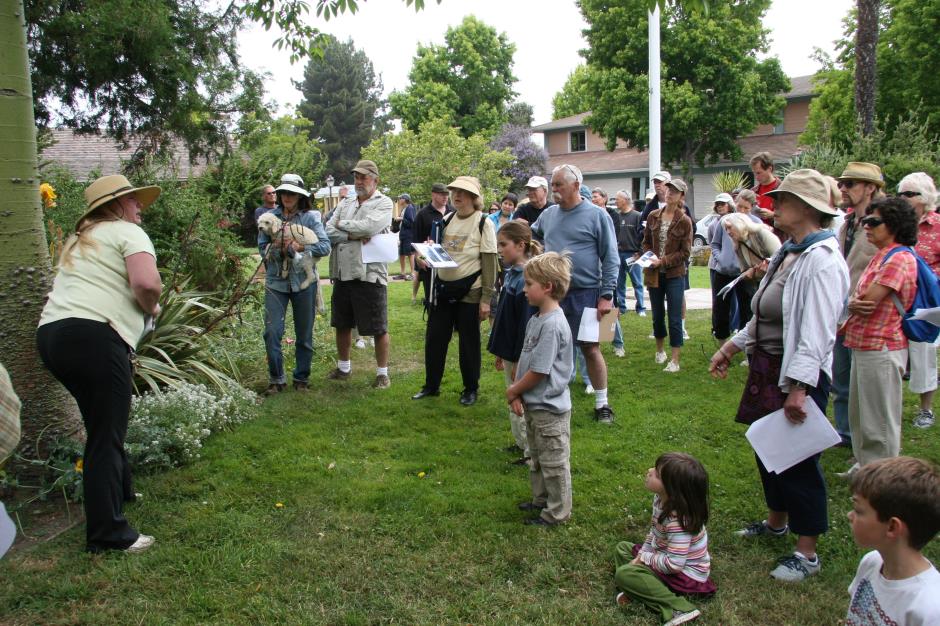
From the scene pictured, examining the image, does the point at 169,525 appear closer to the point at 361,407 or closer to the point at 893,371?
the point at 361,407

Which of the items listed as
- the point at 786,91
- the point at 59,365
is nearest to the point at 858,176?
the point at 59,365

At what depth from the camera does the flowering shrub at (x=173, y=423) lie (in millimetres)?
4734

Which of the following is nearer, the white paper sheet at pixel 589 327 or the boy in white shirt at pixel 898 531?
the boy in white shirt at pixel 898 531

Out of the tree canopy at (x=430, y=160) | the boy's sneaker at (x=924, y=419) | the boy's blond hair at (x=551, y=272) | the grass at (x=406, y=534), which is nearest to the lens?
the grass at (x=406, y=534)

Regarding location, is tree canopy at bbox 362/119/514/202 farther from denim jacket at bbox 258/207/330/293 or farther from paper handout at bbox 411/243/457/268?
paper handout at bbox 411/243/457/268

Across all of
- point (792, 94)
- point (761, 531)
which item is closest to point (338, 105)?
point (792, 94)

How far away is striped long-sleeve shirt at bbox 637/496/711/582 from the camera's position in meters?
3.27

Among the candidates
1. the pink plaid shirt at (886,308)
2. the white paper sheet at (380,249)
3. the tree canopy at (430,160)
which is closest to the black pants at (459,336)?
the white paper sheet at (380,249)

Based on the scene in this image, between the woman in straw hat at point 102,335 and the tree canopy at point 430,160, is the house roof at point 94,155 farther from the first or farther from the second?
the tree canopy at point 430,160

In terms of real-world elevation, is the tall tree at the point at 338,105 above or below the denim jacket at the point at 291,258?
above

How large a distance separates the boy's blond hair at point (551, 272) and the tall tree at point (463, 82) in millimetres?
45783

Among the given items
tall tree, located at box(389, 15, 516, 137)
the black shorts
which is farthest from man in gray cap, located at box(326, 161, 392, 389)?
tall tree, located at box(389, 15, 516, 137)

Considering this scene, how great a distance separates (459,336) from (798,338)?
3602 mm

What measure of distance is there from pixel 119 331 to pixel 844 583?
388cm
